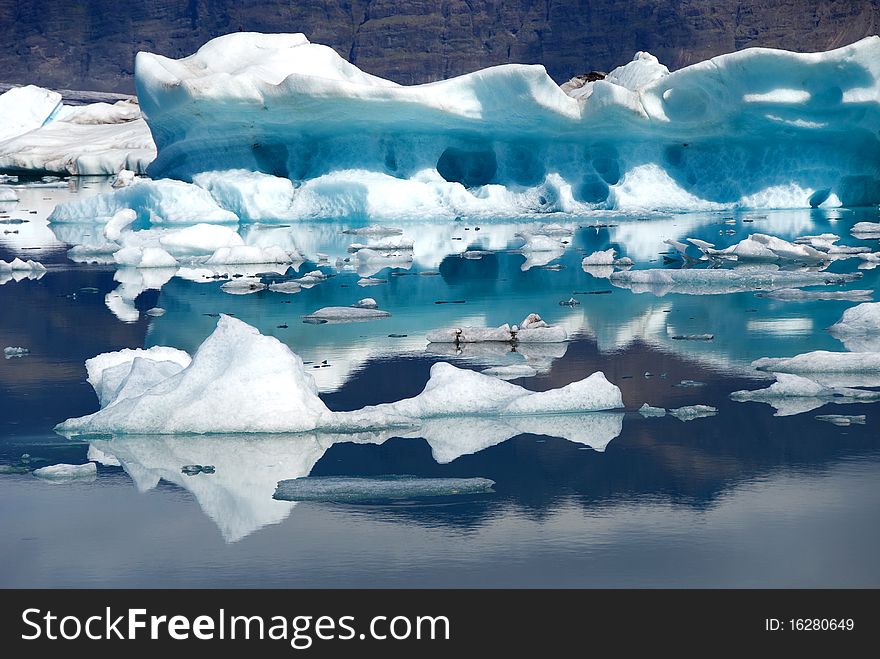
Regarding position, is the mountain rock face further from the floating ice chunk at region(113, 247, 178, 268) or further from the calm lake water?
the calm lake water

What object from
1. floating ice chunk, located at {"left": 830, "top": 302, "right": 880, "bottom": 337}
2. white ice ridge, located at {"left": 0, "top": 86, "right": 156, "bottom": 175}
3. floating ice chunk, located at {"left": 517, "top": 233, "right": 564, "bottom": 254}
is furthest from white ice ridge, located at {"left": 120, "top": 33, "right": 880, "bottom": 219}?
white ice ridge, located at {"left": 0, "top": 86, "right": 156, "bottom": 175}

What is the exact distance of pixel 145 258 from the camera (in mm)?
10297

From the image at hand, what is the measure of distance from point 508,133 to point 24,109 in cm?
2334

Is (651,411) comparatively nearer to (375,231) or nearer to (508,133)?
(375,231)

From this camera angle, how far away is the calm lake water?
Result: 2.84m

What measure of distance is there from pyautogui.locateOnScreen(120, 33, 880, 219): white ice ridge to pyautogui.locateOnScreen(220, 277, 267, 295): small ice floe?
5.40 m

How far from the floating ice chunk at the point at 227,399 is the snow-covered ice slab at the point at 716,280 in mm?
4163

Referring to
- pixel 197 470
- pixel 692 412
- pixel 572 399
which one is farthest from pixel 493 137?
pixel 197 470

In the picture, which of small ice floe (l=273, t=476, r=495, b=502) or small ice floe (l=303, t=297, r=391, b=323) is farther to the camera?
small ice floe (l=303, t=297, r=391, b=323)

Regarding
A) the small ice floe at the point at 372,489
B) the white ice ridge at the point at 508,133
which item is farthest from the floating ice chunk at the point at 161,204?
the small ice floe at the point at 372,489

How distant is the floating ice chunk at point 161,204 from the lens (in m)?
14.0

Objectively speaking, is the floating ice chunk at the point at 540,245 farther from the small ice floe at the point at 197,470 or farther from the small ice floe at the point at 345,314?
the small ice floe at the point at 197,470

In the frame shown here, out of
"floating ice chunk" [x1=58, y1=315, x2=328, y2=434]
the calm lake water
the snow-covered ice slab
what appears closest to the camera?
the calm lake water
